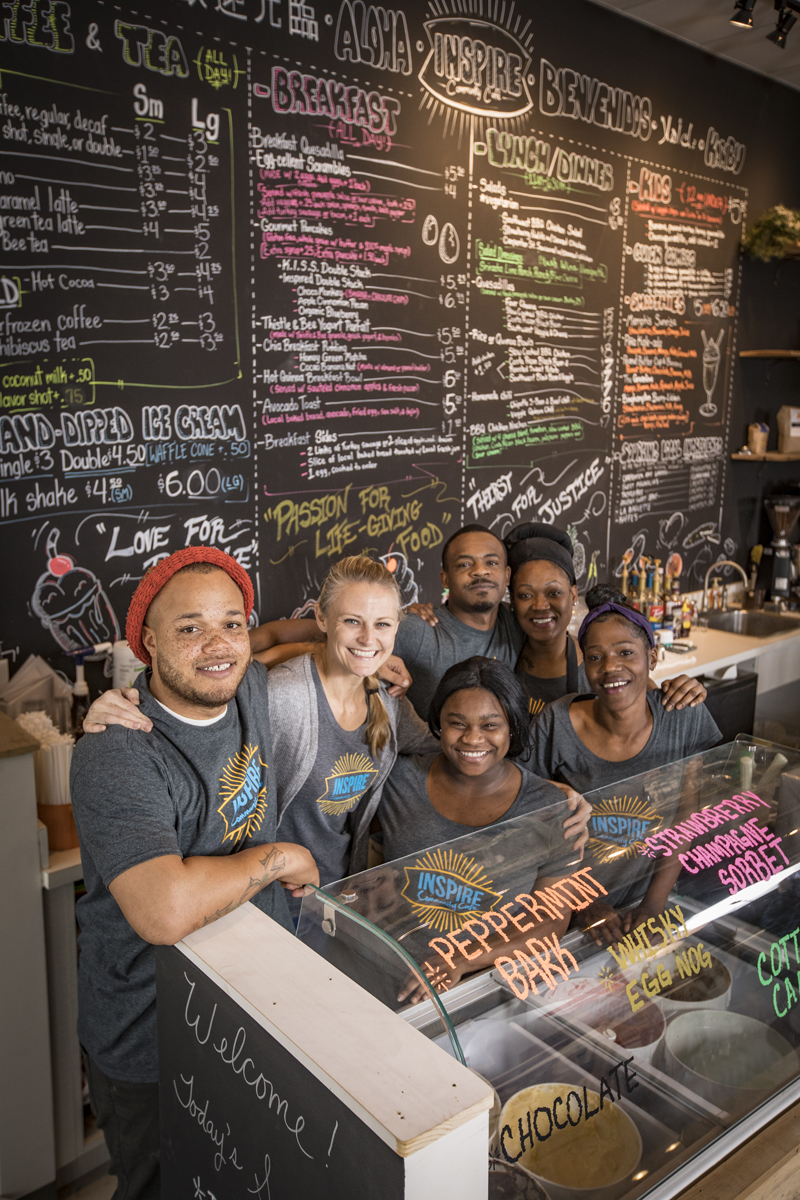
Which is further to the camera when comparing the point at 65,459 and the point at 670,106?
the point at 670,106

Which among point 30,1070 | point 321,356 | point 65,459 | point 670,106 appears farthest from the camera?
point 670,106

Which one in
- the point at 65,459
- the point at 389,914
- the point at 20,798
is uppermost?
the point at 65,459

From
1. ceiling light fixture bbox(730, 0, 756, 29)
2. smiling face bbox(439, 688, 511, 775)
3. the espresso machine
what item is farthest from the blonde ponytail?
the espresso machine

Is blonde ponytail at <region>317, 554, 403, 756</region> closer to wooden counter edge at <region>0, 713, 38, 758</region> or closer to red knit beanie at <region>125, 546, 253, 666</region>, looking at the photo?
red knit beanie at <region>125, 546, 253, 666</region>

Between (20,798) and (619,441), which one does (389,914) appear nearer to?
(20,798)

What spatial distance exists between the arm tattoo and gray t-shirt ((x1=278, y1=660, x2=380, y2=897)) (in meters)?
0.52

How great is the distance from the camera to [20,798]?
2.13m

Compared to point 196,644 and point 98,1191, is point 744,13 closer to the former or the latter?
point 196,644

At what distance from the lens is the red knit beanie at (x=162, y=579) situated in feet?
5.24

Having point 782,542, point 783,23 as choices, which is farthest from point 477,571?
point 782,542

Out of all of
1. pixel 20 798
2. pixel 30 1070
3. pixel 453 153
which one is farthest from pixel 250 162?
pixel 30 1070

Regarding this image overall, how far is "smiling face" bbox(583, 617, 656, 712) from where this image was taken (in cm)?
219

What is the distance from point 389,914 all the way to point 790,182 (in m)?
5.57

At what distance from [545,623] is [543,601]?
0.07m
